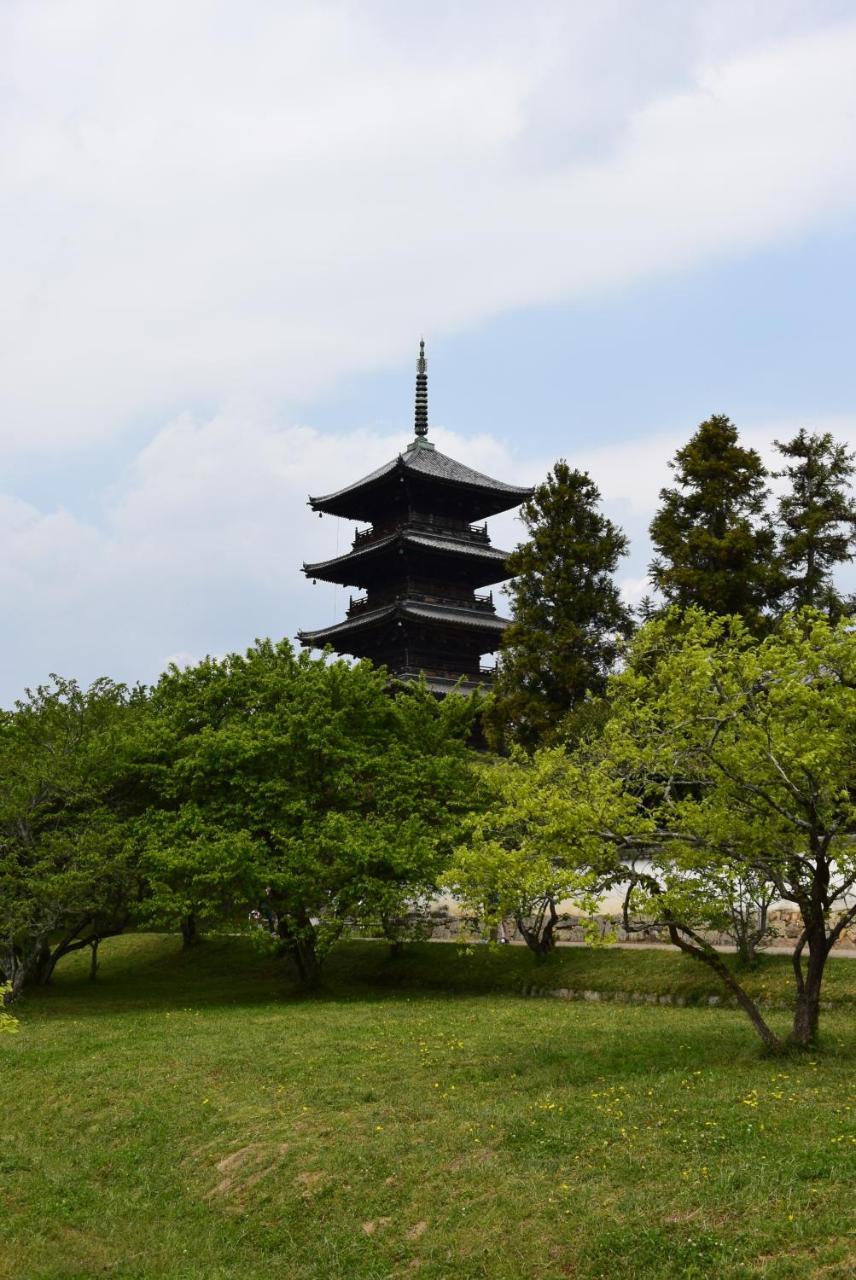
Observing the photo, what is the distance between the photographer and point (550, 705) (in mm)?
36969

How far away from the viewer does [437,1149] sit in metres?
13.6

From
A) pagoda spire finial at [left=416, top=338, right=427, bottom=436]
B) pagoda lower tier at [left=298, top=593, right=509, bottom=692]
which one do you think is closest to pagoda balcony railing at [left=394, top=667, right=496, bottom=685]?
pagoda lower tier at [left=298, top=593, right=509, bottom=692]

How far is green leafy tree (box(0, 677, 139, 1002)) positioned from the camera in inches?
1063

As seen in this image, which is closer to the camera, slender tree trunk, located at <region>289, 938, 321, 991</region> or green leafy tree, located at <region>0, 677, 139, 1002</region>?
green leafy tree, located at <region>0, 677, 139, 1002</region>

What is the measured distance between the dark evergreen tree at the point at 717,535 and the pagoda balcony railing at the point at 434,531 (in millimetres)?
16376

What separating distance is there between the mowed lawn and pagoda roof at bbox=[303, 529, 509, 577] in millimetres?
28994

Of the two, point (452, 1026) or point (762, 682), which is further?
point (452, 1026)

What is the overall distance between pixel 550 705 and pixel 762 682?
21723mm

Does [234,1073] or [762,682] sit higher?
[762,682]

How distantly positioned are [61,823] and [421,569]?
25.1m

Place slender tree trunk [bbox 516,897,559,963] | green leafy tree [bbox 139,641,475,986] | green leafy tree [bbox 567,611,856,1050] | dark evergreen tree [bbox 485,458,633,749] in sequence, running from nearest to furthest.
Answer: green leafy tree [bbox 567,611,856,1050], green leafy tree [bbox 139,641,475,986], slender tree trunk [bbox 516,897,559,963], dark evergreen tree [bbox 485,458,633,749]

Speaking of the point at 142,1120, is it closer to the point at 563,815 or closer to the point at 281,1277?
the point at 281,1277

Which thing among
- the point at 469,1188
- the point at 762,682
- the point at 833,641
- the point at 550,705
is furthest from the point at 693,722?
the point at 550,705

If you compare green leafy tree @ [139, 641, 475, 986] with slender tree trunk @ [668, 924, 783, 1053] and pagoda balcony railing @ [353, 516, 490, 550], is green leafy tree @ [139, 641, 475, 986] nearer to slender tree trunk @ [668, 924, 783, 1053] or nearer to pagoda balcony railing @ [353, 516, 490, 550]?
slender tree trunk @ [668, 924, 783, 1053]
